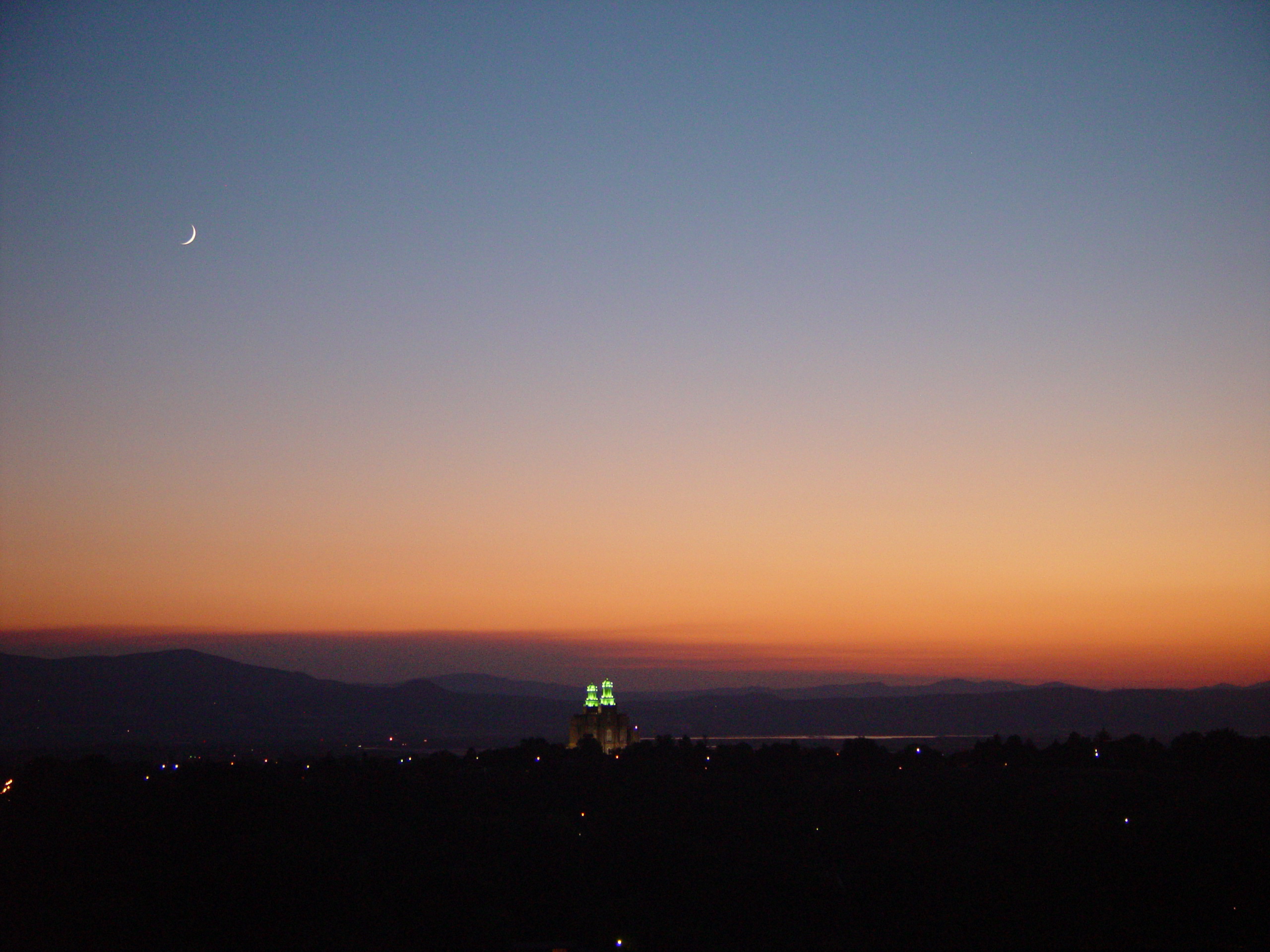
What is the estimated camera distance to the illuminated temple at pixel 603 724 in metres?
113

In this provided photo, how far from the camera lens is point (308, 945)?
148ft

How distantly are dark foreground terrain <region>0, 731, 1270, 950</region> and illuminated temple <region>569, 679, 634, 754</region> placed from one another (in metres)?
14.0

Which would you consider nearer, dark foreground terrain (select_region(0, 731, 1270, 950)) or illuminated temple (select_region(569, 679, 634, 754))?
dark foreground terrain (select_region(0, 731, 1270, 950))

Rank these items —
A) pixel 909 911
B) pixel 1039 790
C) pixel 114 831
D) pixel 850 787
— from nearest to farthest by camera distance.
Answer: pixel 909 911, pixel 114 831, pixel 1039 790, pixel 850 787

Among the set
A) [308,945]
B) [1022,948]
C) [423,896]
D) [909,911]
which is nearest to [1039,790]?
[909,911]

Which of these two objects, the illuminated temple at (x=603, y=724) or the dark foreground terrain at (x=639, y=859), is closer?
the dark foreground terrain at (x=639, y=859)

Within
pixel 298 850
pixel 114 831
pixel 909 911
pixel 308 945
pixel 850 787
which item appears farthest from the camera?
pixel 850 787

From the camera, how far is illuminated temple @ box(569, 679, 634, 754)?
371ft

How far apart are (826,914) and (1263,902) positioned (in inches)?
745

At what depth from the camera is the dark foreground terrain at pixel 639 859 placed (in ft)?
161

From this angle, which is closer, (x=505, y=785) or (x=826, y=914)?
(x=826, y=914)

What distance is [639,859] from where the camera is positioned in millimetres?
64812

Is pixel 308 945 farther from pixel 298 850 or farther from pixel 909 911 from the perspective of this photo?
pixel 909 911

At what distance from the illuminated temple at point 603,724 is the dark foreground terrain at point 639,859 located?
46.0 feet
